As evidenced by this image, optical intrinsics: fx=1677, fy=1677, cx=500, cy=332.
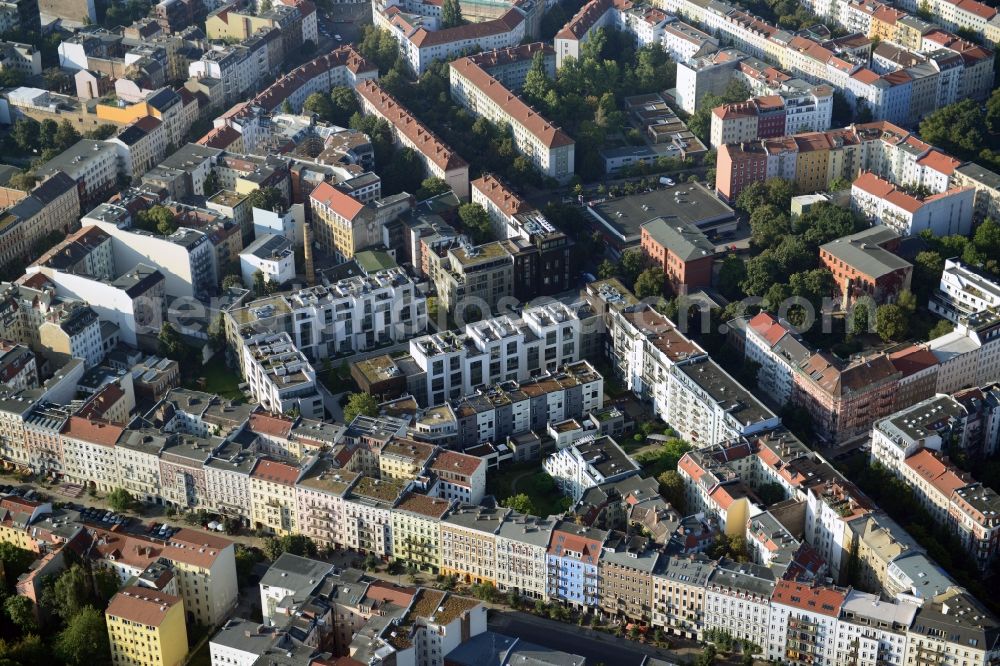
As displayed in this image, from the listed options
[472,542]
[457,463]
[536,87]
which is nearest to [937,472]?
[472,542]

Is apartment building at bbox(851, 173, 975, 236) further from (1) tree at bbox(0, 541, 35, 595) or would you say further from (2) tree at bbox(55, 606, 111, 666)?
(1) tree at bbox(0, 541, 35, 595)

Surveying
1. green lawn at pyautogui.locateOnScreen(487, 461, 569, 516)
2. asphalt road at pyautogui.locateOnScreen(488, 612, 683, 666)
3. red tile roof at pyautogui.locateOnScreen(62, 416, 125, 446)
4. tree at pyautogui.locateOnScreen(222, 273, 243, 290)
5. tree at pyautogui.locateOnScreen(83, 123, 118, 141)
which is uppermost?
tree at pyautogui.locateOnScreen(83, 123, 118, 141)

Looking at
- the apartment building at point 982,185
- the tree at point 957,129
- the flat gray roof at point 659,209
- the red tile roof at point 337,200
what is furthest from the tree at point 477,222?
the tree at point 957,129

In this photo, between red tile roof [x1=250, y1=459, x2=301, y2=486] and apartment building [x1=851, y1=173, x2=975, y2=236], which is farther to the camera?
apartment building [x1=851, y1=173, x2=975, y2=236]

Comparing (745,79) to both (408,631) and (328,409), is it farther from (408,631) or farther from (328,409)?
(408,631)

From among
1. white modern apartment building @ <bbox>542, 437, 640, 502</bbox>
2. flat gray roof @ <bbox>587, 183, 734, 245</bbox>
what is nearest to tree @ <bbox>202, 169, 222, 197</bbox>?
flat gray roof @ <bbox>587, 183, 734, 245</bbox>

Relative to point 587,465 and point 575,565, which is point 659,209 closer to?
point 587,465

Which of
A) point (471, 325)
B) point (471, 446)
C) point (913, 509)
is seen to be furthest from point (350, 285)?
point (913, 509)
